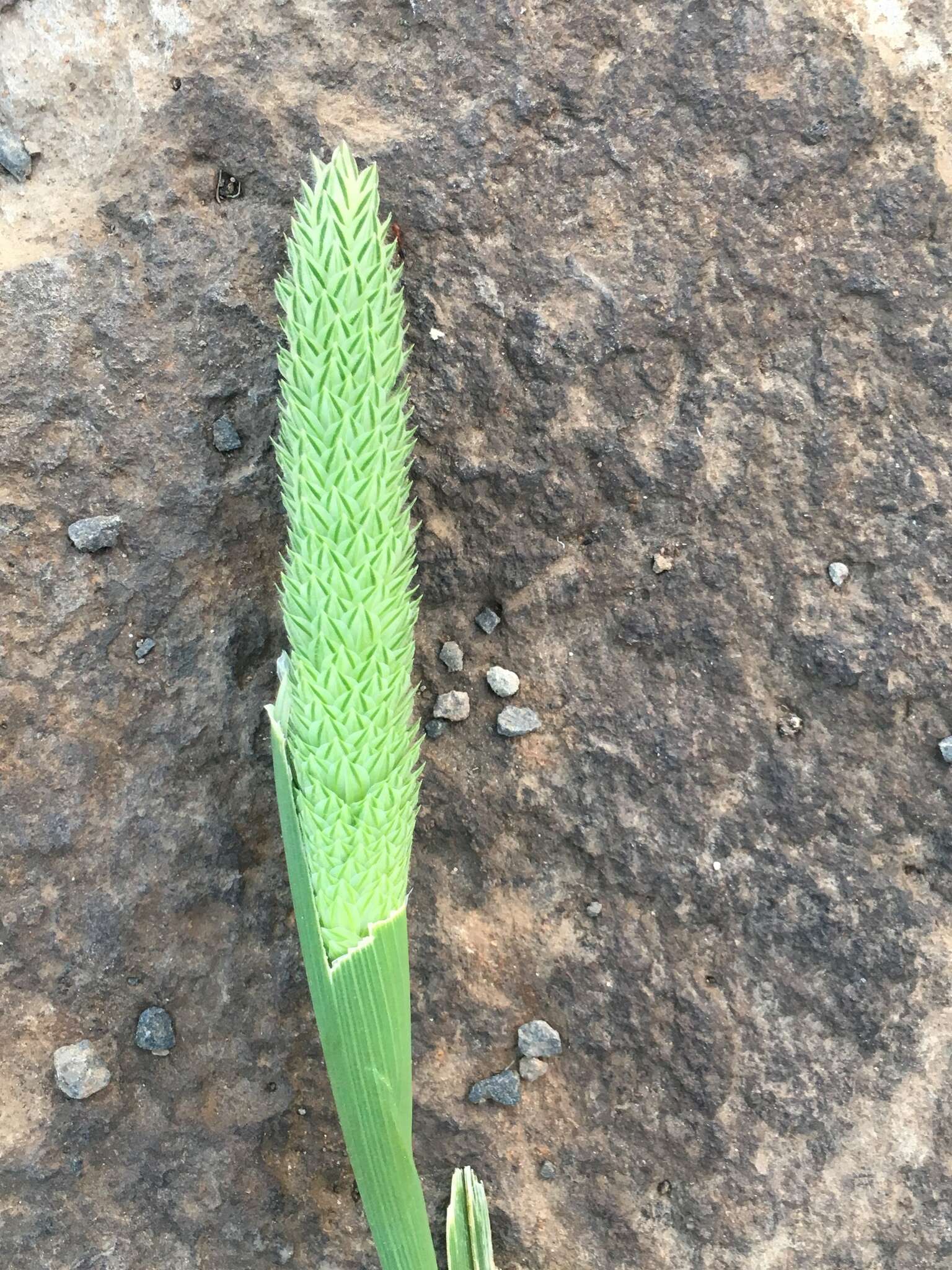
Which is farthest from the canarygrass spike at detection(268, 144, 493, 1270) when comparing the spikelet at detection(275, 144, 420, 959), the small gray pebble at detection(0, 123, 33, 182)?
the small gray pebble at detection(0, 123, 33, 182)

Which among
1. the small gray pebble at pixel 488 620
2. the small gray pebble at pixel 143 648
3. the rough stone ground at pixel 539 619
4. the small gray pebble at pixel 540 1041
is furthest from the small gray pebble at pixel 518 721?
the small gray pebble at pixel 143 648

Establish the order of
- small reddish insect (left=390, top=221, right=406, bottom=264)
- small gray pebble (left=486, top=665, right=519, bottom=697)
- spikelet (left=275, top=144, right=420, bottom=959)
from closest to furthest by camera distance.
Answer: spikelet (left=275, top=144, right=420, bottom=959) → small reddish insect (left=390, top=221, right=406, bottom=264) → small gray pebble (left=486, top=665, right=519, bottom=697)

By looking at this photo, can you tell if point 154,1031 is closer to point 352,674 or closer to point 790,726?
point 352,674

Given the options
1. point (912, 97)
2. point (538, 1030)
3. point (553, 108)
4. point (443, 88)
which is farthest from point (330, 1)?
point (538, 1030)

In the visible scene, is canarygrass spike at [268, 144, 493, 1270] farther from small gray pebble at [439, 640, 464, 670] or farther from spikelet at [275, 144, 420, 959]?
small gray pebble at [439, 640, 464, 670]

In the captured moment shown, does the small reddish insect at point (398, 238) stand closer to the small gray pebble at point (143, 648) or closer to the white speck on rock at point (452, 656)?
the white speck on rock at point (452, 656)
